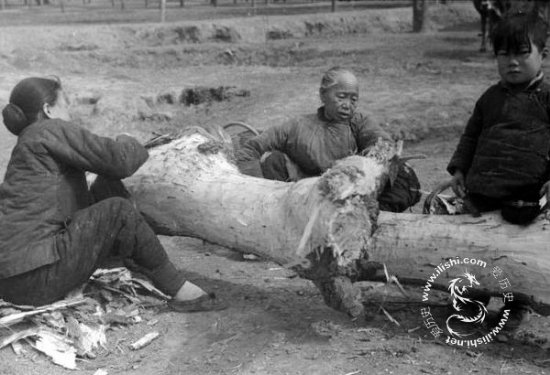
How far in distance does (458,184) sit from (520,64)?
60 centimetres

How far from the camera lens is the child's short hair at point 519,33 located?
277cm

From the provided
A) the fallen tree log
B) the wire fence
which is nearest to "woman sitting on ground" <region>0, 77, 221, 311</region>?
the fallen tree log

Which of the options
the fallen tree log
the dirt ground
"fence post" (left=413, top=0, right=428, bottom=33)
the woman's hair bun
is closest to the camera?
the fallen tree log

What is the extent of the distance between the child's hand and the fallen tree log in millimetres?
230

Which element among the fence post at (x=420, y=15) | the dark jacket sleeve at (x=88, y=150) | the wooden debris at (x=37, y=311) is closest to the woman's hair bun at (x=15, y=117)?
the dark jacket sleeve at (x=88, y=150)

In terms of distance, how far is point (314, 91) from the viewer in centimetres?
844

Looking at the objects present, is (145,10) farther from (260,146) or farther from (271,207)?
(271,207)

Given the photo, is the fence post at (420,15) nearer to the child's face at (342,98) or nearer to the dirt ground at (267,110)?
the dirt ground at (267,110)

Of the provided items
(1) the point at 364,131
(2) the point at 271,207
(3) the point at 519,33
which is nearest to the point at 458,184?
(3) the point at 519,33

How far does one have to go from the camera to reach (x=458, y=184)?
123 inches

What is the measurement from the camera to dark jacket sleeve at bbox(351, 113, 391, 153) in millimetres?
3986

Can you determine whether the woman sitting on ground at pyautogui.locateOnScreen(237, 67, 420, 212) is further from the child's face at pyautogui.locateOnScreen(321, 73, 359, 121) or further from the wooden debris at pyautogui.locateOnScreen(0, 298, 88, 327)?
the wooden debris at pyautogui.locateOnScreen(0, 298, 88, 327)

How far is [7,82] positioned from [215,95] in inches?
110

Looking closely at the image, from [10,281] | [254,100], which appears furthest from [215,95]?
[10,281]
